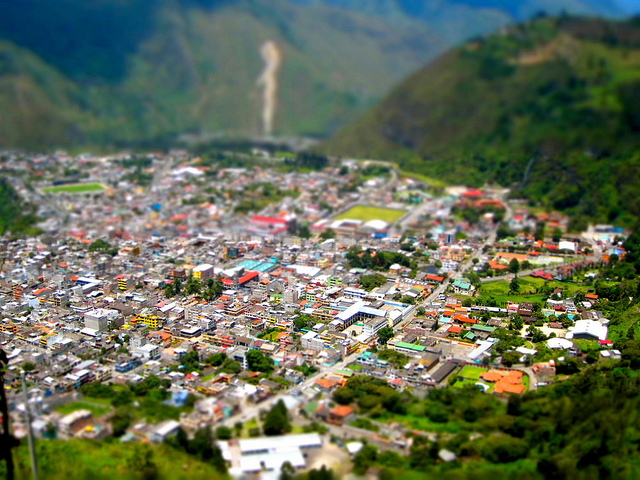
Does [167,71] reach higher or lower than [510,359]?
higher

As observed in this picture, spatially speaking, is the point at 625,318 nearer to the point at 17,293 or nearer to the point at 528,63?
the point at 17,293

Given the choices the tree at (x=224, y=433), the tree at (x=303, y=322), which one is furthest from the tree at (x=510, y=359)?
the tree at (x=224, y=433)

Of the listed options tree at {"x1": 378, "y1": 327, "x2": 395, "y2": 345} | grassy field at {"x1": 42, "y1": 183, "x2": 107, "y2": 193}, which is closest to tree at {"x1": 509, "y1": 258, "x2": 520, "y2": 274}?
tree at {"x1": 378, "y1": 327, "x2": 395, "y2": 345}

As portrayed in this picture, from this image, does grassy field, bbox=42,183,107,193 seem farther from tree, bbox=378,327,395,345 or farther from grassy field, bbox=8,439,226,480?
grassy field, bbox=8,439,226,480

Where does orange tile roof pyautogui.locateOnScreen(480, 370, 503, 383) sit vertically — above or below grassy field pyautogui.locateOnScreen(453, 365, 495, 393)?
above

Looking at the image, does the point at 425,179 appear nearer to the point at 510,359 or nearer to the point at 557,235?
the point at 557,235

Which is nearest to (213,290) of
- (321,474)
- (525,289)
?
(525,289)
